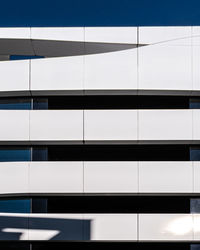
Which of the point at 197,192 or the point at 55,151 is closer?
the point at 197,192

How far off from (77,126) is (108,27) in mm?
4414

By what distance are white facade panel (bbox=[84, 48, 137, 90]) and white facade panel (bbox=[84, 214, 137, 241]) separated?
501 centimetres

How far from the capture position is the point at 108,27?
31.9 feet

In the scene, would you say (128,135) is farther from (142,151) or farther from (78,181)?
(78,181)

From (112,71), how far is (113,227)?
238 inches

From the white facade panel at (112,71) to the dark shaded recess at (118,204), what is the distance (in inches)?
179

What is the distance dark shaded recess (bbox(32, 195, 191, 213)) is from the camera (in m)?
9.45

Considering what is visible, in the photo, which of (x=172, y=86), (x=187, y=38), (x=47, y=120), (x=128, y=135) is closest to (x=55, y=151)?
(x=47, y=120)

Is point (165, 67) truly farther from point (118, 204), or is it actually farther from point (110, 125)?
point (118, 204)

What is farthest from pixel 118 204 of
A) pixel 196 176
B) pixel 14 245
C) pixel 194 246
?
pixel 14 245

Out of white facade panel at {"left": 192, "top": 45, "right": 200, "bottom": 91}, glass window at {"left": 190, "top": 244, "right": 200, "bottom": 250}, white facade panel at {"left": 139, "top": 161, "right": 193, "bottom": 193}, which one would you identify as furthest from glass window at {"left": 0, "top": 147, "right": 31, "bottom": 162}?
glass window at {"left": 190, "top": 244, "right": 200, "bottom": 250}

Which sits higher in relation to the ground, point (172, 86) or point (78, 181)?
point (172, 86)

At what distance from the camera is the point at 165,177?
8.84 metres

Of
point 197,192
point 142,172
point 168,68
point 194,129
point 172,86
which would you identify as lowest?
point 197,192
